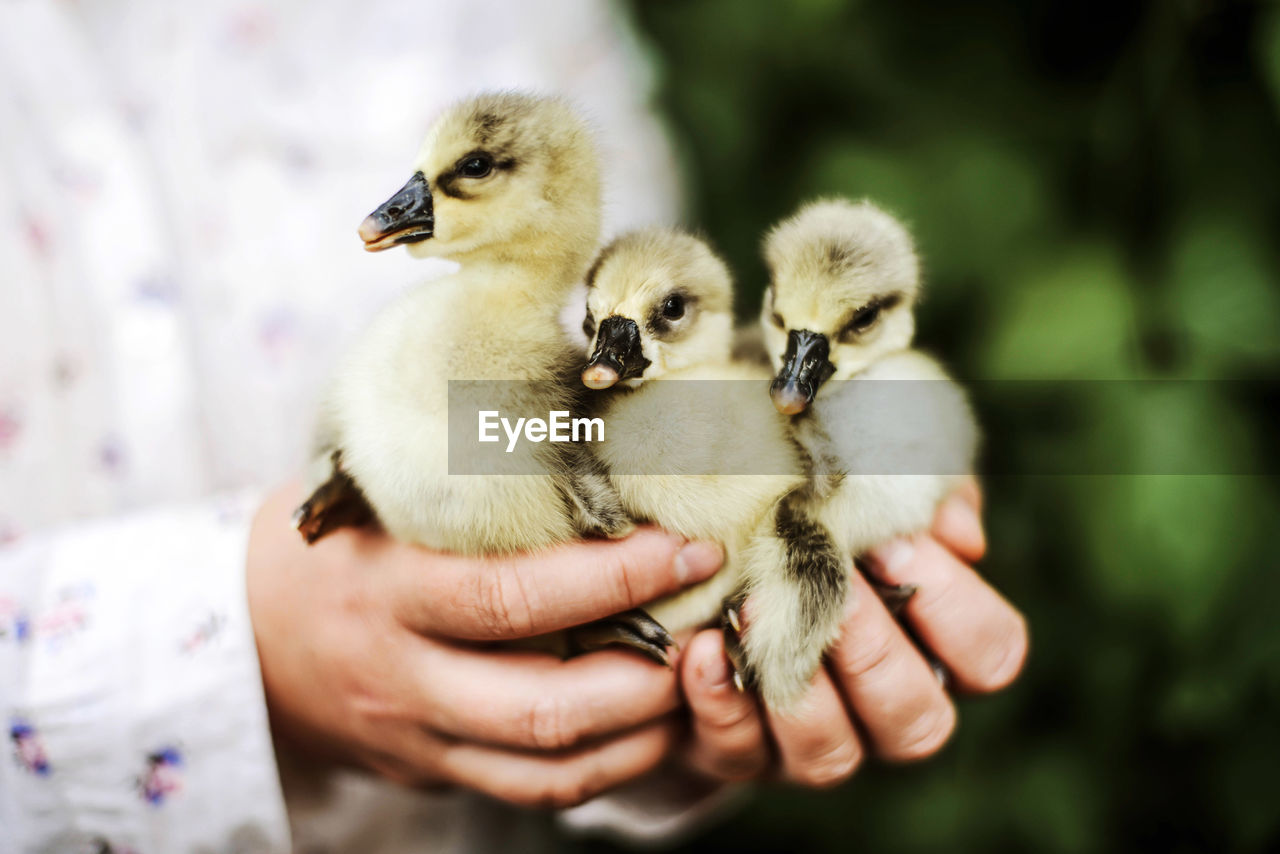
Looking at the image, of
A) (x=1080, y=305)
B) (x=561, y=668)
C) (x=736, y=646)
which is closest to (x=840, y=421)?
(x=736, y=646)

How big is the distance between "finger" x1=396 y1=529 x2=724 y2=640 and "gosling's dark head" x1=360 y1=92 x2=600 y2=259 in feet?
0.74

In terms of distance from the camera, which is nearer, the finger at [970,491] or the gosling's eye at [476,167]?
the gosling's eye at [476,167]

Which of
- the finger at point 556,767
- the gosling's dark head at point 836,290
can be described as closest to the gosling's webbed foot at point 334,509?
the finger at point 556,767

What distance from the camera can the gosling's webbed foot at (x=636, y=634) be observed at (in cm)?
62

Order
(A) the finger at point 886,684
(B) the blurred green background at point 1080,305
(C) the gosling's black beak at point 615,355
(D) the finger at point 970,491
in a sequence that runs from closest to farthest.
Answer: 1. (C) the gosling's black beak at point 615,355
2. (A) the finger at point 886,684
3. (D) the finger at point 970,491
4. (B) the blurred green background at point 1080,305

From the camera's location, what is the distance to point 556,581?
1.91 ft

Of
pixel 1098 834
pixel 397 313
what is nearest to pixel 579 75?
pixel 397 313

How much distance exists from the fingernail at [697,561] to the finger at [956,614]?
0.14 meters

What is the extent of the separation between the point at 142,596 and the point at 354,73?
0.77 m

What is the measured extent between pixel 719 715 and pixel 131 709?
47cm

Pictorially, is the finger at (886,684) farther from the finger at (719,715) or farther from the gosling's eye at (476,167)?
the gosling's eye at (476,167)

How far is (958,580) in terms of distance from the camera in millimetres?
687

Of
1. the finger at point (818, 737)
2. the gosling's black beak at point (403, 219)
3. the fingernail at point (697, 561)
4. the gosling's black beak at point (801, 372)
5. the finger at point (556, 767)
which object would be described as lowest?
the finger at point (556, 767)

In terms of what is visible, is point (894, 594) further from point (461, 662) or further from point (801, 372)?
point (461, 662)
